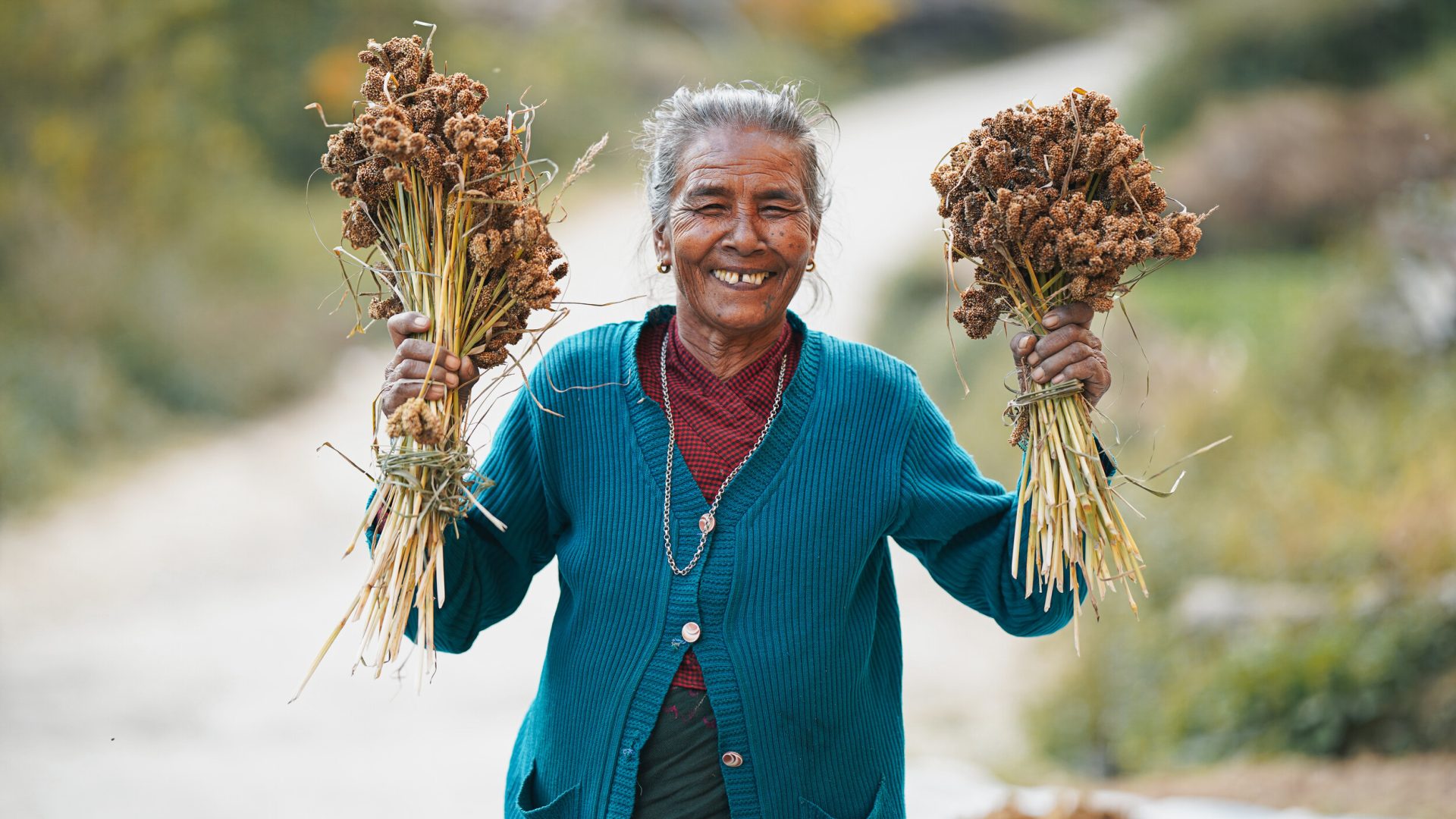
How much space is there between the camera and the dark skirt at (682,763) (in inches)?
77.3

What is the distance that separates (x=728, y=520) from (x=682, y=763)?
371 millimetres

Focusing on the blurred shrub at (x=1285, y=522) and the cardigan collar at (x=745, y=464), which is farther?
the blurred shrub at (x=1285, y=522)

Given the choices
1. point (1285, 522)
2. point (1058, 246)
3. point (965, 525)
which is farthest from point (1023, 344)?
point (1285, 522)

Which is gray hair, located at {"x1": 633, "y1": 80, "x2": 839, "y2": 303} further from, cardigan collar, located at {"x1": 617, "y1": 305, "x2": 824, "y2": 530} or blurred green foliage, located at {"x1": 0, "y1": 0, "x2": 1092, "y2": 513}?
blurred green foliage, located at {"x1": 0, "y1": 0, "x2": 1092, "y2": 513}

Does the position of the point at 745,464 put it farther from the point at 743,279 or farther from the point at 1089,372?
the point at 1089,372

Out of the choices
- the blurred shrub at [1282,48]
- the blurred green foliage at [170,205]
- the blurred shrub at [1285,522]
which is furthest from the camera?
the blurred shrub at [1282,48]

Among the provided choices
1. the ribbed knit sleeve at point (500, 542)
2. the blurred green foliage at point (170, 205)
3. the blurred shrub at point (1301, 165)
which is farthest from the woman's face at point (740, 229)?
the blurred shrub at point (1301, 165)

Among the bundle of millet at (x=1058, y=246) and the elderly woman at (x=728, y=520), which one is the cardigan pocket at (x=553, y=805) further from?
the bundle of millet at (x=1058, y=246)

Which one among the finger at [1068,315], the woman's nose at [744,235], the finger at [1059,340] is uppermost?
the woman's nose at [744,235]

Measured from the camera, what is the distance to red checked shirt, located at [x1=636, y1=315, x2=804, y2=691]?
2.07 metres

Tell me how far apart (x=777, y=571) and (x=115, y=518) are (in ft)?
21.4

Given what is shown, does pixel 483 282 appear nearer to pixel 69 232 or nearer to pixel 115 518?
pixel 115 518

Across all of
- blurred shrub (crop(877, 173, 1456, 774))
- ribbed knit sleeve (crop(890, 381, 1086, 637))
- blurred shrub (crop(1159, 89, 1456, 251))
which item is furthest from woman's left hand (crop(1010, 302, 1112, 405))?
blurred shrub (crop(1159, 89, 1456, 251))

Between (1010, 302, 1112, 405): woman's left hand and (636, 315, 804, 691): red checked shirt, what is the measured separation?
40cm
